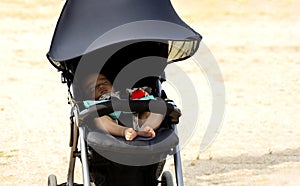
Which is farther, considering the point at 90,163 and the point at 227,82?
the point at 227,82

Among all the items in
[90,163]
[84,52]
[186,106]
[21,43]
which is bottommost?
[21,43]

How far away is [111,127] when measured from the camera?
533 centimetres

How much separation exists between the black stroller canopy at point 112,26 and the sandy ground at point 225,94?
7.23ft

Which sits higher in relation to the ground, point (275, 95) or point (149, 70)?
point (149, 70)

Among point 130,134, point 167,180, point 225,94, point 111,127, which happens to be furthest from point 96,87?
point 225,94

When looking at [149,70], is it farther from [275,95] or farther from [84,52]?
[275,95]

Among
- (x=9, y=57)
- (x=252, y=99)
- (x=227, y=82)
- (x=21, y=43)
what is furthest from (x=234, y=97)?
(x=21, y=43)

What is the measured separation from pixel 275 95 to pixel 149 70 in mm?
5510

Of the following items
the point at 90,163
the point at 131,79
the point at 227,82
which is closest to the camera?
the point at 90,163

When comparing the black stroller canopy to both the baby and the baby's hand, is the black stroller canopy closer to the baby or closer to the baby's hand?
the baby

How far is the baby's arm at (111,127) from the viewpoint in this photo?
523cm

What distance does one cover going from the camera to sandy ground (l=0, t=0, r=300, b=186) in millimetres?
8117

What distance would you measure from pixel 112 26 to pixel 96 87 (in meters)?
0.40

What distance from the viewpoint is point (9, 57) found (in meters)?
13.9
